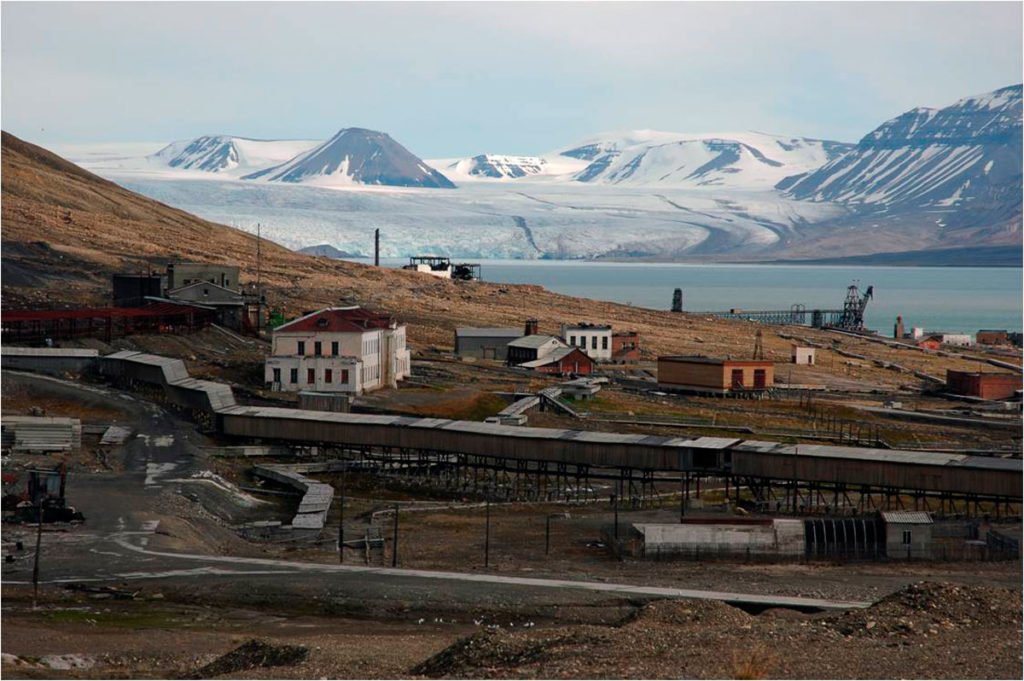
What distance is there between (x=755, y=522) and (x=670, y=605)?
1238 centimetres

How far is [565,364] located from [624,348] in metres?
17.2

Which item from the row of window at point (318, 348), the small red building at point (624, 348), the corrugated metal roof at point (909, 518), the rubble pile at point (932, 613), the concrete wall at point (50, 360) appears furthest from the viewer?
the small red building at point (624, 348)

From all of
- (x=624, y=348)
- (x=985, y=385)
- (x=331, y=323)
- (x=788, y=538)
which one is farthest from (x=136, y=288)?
(x=788, y=538)

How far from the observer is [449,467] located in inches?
2410

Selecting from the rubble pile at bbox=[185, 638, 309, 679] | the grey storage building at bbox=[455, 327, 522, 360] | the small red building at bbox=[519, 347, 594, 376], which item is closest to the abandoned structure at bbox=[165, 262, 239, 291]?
the grey storage building at bbox=[455, 327, 522, 360]

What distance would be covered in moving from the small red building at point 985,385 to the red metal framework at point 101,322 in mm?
48620

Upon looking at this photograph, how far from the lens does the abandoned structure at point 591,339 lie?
108500 mm

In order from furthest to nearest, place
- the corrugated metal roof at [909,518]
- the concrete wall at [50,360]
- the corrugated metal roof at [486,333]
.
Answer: the corrugated metal roof at [486,333] → the concrete wall at [50,360] → the corrugated metal roof at [909,518]

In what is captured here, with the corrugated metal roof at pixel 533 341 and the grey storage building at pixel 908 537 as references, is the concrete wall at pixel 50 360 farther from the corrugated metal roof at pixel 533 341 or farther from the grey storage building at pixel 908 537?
the grey storage building at pixel 908 537

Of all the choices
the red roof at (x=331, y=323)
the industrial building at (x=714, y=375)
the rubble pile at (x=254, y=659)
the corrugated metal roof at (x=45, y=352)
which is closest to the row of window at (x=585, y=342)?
the industrial building at (x=714, y=375)

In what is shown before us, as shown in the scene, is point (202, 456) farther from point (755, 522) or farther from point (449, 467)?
point (755, 522)

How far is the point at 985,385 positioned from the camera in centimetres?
9662

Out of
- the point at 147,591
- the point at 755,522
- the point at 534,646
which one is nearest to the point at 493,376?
the point at 755,522

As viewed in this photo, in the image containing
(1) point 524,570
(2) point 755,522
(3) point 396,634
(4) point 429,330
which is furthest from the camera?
(4) point 429,330
